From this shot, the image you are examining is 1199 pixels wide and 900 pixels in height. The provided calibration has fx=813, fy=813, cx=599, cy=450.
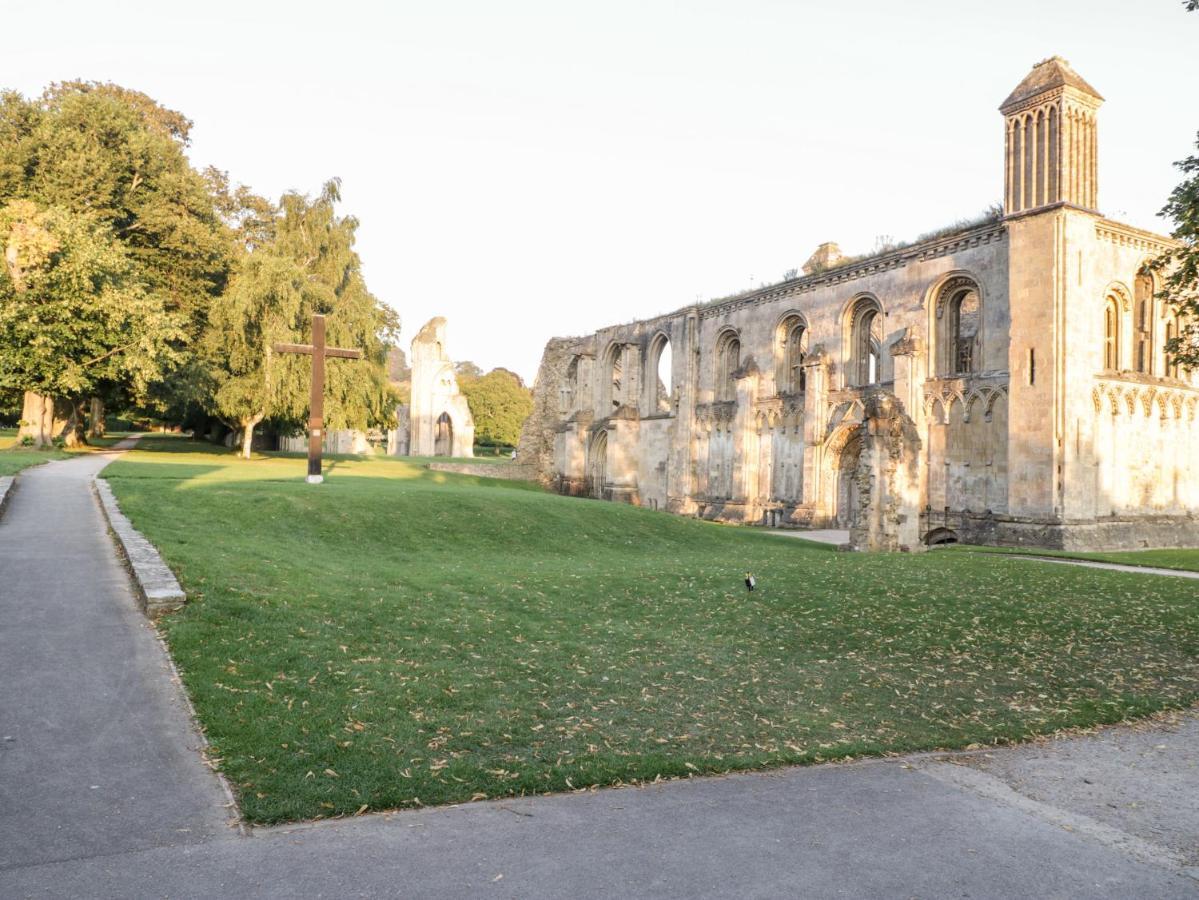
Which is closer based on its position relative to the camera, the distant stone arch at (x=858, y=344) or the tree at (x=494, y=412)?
the distant stone arch at (x=858, y=344)

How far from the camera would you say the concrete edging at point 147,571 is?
25.5 ft

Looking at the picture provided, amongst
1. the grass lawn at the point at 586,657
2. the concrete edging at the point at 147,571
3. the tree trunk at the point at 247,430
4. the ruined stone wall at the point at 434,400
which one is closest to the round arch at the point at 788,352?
the grass lawn at the point at 586,657

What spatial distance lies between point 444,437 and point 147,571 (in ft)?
207

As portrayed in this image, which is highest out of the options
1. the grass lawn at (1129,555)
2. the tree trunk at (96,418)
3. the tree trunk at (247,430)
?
the tree trunk at (96,418)

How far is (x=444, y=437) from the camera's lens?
71.4m

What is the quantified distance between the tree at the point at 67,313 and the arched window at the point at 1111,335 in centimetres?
3088

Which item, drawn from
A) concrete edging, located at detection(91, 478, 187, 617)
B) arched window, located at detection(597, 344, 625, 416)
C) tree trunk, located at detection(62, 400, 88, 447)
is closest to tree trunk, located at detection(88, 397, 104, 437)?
tree trunk, located at detection(62, 400, 88, 447)

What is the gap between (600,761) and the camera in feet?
18.1

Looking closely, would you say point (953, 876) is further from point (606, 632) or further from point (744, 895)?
point (606, 632)

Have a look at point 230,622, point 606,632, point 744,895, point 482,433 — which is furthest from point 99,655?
point 482,433

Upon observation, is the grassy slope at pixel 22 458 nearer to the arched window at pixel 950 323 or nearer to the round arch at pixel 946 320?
the round arch at pixel 946 320

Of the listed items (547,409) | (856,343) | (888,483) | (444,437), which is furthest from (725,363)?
(444,437)

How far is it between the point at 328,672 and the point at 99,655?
1.87 m

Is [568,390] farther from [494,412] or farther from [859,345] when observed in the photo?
[494,412]
